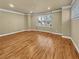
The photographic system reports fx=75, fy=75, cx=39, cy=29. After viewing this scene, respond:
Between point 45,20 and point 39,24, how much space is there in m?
1.10

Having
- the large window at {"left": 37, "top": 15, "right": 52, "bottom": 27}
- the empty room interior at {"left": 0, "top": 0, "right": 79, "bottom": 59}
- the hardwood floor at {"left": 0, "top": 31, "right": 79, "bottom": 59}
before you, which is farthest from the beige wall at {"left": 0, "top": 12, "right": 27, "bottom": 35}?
the hardwood floor at {"left": 0, "top": 31, "right": 79, "bottom": 59}

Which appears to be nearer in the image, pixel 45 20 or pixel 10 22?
pixel 10 22

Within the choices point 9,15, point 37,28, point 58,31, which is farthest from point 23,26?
point 58,31

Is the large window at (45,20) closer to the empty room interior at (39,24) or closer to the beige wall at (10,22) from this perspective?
the empty room interior at (39,24)

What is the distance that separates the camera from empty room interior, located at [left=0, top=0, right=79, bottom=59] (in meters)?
3.78

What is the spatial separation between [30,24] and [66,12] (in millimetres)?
5589

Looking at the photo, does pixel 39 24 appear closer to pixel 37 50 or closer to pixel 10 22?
pixel 10 22

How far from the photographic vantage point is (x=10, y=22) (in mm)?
7109

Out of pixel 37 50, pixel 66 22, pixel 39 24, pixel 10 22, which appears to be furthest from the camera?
pixel 39 24

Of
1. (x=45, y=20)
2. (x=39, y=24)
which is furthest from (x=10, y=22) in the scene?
(x=45, y=20)

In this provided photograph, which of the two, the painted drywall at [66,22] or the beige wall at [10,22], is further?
the beige wall at [10,22]

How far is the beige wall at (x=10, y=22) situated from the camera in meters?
6.23

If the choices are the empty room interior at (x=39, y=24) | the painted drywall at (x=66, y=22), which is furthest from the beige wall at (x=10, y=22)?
the painted drywall at (x=66, y=22)

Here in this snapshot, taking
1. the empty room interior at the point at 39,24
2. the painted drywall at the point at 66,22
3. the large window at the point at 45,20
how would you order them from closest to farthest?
the empty room interior at the point at 39,24
the painted drywall at the point at 66,22
the large window at the point at 45,20
